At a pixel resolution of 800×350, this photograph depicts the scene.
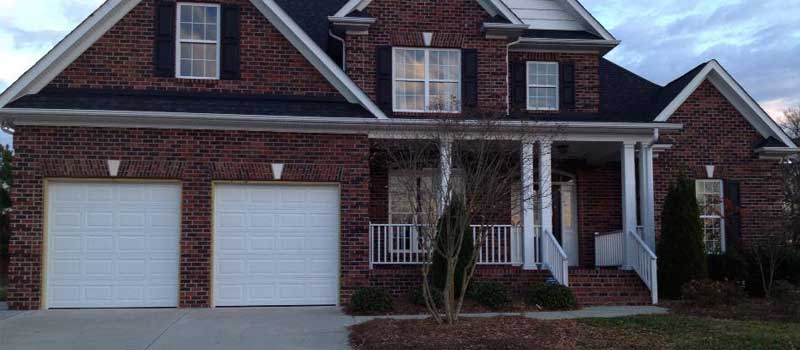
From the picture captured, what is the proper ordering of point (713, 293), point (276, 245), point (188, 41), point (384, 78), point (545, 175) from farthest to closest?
point (384, 78) < point (545, 175) < point (188, 41) < point (276, 245) < point (713, 293)

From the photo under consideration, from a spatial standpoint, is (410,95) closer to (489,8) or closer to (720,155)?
(489,8)

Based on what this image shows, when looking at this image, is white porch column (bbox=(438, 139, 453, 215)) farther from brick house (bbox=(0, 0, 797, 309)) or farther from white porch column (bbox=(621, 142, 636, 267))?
white porch column (bbox=(621, 142, 636, 267))

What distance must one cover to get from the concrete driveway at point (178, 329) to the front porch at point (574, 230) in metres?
2.22

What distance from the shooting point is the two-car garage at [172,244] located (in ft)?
41.4

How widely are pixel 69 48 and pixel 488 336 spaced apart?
28.5 feet

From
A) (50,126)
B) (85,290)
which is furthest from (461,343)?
(50,126)

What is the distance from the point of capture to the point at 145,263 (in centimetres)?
1279

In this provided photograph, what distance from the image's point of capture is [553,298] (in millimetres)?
12766

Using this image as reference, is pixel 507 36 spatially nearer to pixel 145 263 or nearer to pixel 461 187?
pixel 461 187

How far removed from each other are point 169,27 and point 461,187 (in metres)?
6.37

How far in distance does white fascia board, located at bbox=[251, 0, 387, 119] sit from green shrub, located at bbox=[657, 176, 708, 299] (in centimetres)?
578

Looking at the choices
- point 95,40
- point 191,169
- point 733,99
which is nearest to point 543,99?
point 733,99

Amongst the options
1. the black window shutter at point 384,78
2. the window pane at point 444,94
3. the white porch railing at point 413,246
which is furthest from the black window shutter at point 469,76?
the white porch railing at point 413,246

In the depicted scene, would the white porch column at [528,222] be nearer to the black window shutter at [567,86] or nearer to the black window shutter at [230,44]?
the black window shutter at [567,86]
